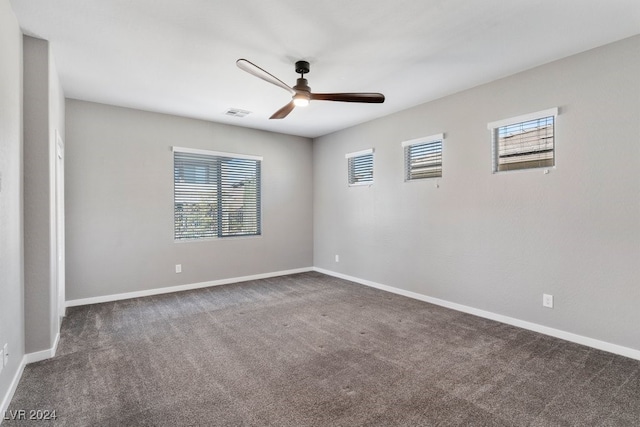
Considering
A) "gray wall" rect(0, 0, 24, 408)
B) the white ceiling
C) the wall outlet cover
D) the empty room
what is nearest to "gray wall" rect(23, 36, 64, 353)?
the empty room

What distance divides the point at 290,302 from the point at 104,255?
2593 mm

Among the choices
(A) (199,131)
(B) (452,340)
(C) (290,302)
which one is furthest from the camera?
(A) (199,131)

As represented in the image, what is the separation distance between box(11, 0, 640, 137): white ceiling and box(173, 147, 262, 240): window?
52.5 inches

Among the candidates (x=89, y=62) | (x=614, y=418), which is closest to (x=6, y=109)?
(x=89, y=62)

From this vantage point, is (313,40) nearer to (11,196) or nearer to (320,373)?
(11,196)

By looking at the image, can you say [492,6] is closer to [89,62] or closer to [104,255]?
[89,62]

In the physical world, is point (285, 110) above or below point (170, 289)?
above

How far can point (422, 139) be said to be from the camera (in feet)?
14.5

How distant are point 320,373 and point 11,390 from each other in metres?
2.10

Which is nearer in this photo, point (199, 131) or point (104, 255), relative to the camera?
point (104, 255)

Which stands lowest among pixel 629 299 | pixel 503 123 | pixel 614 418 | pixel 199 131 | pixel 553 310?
pixel 614 418

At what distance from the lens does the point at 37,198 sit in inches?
105

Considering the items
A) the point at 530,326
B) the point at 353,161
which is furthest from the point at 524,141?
the point at 353,161

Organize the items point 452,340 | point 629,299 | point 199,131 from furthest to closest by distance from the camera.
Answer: point 199,131 → point 452,340 → point 629,299
